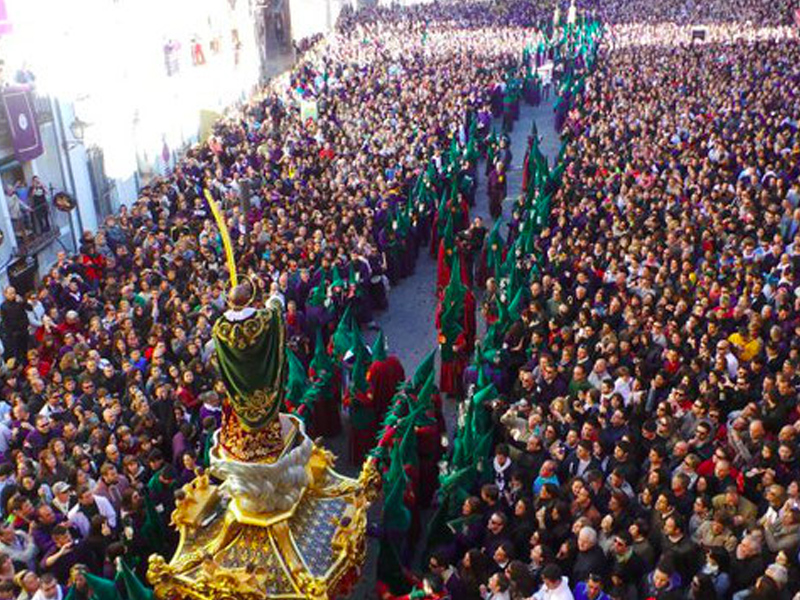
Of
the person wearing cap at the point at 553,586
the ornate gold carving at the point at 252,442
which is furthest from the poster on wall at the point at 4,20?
the person wearing cap at the point at 553,586

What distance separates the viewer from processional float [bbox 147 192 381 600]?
592cm

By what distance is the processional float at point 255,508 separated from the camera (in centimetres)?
592

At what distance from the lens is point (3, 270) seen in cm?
1566

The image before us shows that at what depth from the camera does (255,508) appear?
20.8 ft

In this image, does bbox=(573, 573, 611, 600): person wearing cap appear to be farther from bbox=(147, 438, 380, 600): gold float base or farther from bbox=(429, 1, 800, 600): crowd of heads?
bbox=(147, 438, 380, 600): gold float base

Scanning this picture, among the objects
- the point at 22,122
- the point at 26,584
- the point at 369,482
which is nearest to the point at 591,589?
the point at 369,482

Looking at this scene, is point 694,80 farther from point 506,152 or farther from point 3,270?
point 3,270

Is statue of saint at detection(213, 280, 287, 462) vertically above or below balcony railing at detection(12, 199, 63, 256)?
above

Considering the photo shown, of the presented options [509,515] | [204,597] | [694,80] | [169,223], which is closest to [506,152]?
[694,80]

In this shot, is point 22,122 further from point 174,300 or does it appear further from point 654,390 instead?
point 654,390

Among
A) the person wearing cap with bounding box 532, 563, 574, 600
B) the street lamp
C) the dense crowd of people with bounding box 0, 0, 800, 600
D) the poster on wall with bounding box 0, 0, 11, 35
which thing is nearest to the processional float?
the dense crowd of people with bounding box 0, 0, 800, 600

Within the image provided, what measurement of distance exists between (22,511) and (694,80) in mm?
19711

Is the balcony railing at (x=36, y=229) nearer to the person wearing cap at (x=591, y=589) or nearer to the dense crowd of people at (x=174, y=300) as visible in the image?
the dense crowd of people at (x=174, y=300)

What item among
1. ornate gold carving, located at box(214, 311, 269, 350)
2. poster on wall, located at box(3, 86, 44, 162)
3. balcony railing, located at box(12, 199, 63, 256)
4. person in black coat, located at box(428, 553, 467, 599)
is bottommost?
balcony railing, located at box(12, 199, 63, 256)
